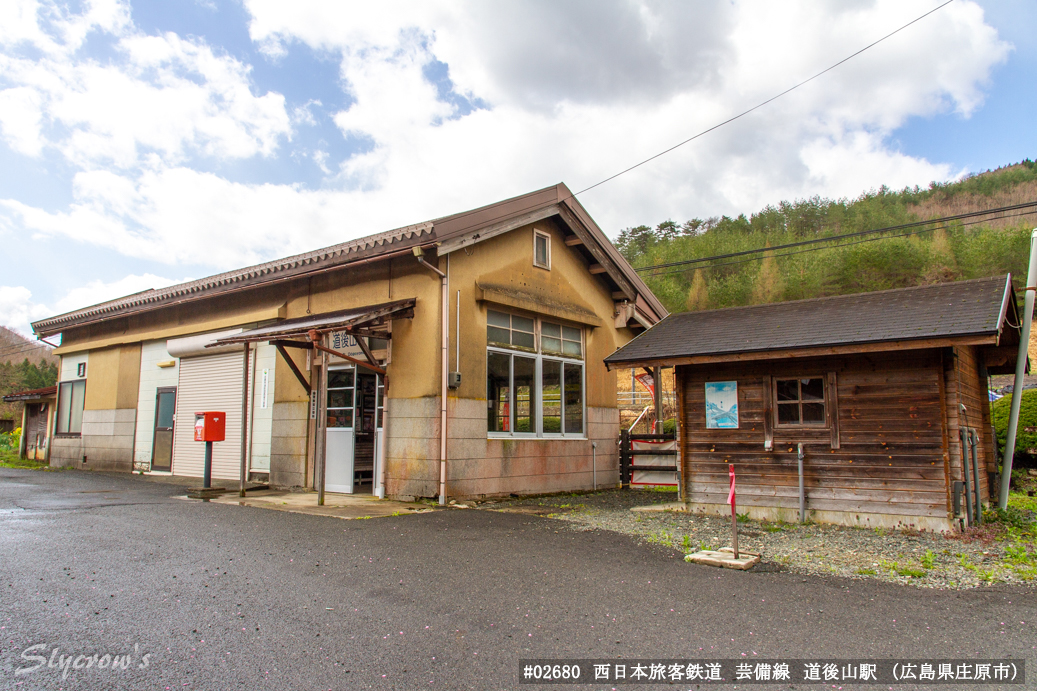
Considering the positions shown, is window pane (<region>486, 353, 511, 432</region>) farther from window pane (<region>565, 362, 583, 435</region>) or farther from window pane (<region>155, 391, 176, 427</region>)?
window pane (<region>155, 391, 176, 427</region>)

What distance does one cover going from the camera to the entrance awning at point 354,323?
971 cm

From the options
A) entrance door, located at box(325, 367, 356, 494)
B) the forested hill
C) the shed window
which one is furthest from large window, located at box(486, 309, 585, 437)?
the forested hill

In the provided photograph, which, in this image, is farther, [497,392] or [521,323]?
[521,323]

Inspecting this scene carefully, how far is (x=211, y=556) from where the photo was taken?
6.19 m

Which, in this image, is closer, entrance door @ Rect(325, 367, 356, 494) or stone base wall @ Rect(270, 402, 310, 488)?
entrance door @ Rect(325, 367, 356, 494)

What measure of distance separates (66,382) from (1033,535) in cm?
2118

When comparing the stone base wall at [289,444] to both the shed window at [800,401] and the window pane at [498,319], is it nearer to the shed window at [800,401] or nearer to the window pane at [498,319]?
the window pane at [498,319]

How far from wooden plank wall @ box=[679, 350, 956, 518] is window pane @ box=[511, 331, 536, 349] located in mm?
3276

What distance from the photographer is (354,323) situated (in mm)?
9609

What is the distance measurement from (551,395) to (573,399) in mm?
751

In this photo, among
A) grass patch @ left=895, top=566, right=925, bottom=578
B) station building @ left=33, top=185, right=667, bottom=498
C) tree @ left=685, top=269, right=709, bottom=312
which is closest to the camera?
grass patch @ left=895, top=566, right=925, bottom=578

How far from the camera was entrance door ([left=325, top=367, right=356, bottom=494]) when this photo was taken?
442 inches

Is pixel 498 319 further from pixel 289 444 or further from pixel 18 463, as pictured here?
pixel 18 463

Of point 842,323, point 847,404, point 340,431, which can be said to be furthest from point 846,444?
point 340,431
